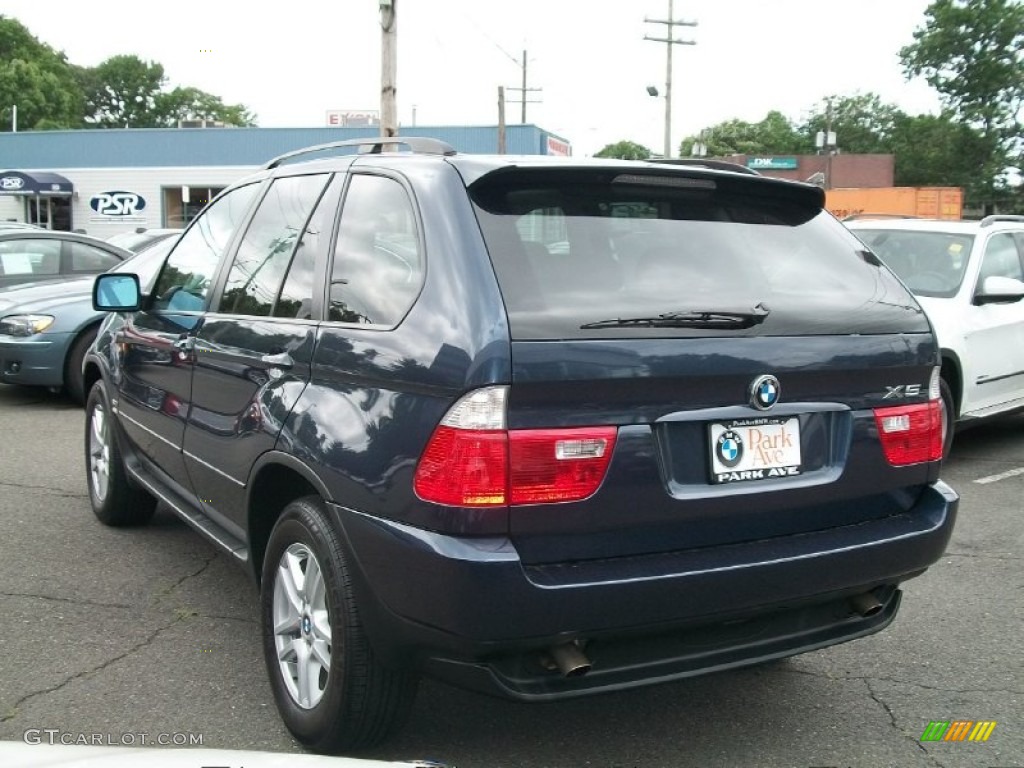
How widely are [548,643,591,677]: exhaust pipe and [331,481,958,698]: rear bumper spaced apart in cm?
4

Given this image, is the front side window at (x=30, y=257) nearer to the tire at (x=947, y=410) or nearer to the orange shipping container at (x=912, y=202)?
the tire at (x=947, y=410)

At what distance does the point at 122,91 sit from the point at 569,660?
108290 millimetres

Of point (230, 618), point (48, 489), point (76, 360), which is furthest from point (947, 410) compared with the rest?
point (76, 360)

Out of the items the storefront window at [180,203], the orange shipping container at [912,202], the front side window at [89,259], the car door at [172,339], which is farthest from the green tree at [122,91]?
the car door at [172,339]

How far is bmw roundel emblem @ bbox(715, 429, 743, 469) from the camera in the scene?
274 centimetres

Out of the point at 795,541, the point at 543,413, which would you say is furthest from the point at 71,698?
the point at 795,541

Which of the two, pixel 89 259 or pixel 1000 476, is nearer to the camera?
pixel 1000 476

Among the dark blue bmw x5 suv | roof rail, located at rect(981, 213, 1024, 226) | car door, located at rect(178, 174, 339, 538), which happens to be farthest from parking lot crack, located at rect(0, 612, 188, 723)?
roof rail, located at rect(981, 213, 1024, 226)

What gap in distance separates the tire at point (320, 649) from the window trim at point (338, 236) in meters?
0.54

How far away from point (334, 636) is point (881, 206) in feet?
159

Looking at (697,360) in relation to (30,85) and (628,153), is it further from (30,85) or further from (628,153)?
(30,85)

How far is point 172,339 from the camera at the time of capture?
423cm

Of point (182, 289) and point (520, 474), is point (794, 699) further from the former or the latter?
point (182, 289)

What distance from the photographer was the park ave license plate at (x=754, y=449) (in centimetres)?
274
